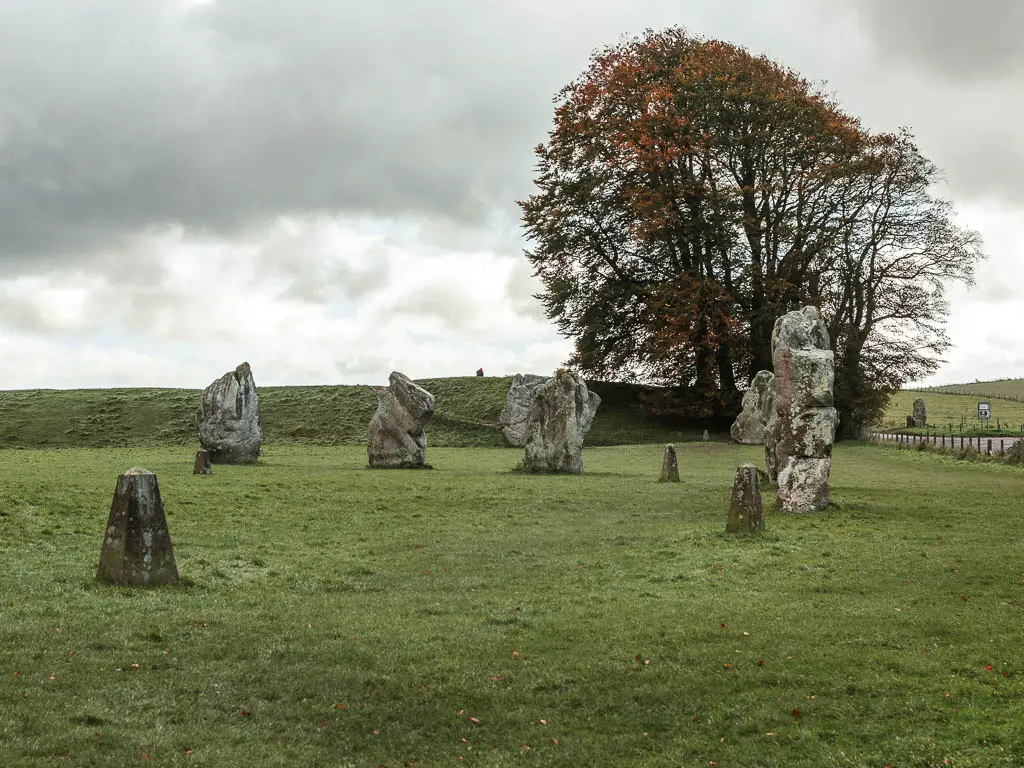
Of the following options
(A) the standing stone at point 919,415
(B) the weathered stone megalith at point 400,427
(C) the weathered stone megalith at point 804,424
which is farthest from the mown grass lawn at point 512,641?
(A) the standing stone at point 919,415

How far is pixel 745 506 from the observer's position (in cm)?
1622

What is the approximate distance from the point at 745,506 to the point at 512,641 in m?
7.53

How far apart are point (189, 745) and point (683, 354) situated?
42.7 m

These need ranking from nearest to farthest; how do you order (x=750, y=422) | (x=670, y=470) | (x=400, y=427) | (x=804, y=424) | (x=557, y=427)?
(x=804, y=424) < (x=670, y=470) < (x=557, y=427) < (x=400, y=427) < (x=750, y=422)

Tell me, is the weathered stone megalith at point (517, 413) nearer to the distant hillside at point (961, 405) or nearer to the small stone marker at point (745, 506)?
the small stone marker at point (745, 506)

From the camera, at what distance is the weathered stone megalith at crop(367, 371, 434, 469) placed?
99.6 feet

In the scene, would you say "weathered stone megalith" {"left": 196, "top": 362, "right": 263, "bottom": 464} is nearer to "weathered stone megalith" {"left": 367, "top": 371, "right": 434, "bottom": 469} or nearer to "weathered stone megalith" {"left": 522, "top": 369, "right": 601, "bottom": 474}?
Result: "weathered stone megalith" {"left": 367, "top": 371, "right": 434, "bottom": 469}

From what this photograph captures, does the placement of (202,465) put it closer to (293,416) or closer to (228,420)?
(228,420)

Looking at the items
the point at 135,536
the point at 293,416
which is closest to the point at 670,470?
the point at 135,536

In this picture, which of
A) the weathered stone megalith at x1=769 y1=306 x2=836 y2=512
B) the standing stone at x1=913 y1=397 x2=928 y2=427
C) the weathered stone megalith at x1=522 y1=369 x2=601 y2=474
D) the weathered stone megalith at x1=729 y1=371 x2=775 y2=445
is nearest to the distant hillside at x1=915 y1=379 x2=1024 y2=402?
the standing stone at x1=913 y1=397 x2=928 y2=427

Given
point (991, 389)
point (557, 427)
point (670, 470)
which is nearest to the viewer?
point (670, 470)

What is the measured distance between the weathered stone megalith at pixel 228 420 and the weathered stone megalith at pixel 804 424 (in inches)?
718

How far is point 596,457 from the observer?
37.5 metres

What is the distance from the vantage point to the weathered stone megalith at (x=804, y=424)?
19453 mm
